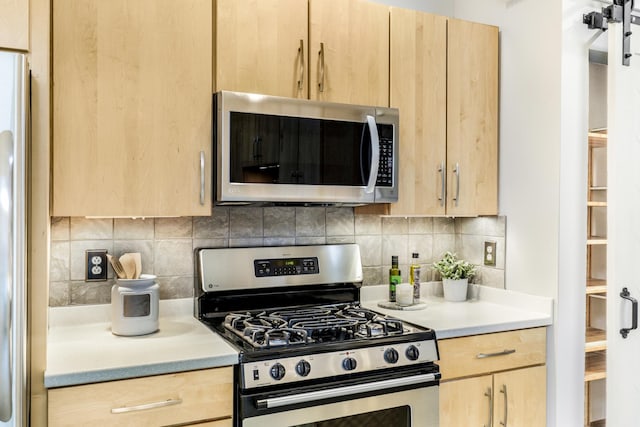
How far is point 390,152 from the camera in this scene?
90.3 inches

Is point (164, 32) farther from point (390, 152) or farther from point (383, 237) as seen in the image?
point (383, 237)

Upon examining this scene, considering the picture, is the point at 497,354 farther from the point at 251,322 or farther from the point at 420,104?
the point at 420,104

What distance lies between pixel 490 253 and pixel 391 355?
979 mm

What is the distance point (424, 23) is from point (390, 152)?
0.63m

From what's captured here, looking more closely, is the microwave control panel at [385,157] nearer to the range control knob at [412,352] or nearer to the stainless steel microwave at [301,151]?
the stainless steel microwave at [301,151]

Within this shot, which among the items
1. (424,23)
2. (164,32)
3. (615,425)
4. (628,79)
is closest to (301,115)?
(164,32)

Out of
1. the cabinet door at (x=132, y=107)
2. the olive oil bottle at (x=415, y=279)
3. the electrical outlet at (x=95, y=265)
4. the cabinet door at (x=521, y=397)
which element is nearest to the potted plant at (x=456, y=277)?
the olive oil bottle at (x=415, y=279)

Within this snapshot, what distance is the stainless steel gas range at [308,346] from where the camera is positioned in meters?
1.73

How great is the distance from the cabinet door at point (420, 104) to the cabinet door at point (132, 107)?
0.84 m

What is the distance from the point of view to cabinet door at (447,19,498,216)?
8.17 feet

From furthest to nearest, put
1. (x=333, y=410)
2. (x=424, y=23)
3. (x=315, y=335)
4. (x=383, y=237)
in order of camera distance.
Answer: (x=383, y=237), (x=424, y=23), (x=315, y=335), (x=333, y=410)

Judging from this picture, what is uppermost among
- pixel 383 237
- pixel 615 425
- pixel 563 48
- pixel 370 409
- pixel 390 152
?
pixel 563 48

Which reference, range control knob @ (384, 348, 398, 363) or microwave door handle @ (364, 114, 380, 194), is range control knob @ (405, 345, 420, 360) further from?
microwave door handle @ (364, 114, 380, 194)

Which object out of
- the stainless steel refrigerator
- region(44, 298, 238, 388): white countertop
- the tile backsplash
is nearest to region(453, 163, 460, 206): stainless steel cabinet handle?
the tile backsplash
